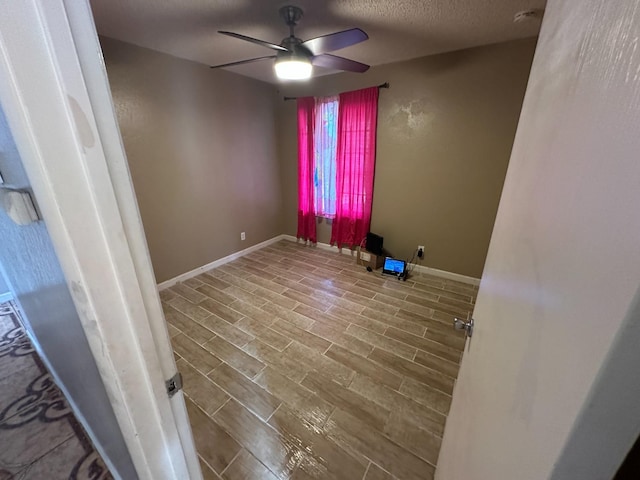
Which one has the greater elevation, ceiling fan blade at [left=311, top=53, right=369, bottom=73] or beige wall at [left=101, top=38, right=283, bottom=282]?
ceiling fan blade at [left=311, top=53, right=369, bottom=73]

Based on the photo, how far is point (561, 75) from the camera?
0.46m

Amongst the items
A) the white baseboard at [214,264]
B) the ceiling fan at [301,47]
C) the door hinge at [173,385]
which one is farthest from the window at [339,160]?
the door hinge at [173,385]

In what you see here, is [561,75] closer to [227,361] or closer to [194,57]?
A: [227,361]

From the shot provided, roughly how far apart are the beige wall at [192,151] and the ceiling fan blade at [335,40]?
1633 mm

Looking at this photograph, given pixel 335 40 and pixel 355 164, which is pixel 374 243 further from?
pixel 335 40

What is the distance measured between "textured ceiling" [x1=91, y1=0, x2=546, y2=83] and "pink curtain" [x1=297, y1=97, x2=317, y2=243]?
1.00 metres

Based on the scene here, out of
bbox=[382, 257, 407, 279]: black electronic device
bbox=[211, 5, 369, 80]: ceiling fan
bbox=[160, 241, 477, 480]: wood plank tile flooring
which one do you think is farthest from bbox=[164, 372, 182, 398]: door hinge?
bbox=[382, 257, 407, 279]: black electronic device

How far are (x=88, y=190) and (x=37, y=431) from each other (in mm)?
1799

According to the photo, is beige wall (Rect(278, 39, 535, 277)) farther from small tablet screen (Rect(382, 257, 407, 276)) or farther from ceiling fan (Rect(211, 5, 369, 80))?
ceiling fan (Rect(211, 5, 369, 80))

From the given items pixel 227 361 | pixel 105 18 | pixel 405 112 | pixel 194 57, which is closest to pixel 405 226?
pixel 405 112

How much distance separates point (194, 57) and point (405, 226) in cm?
301

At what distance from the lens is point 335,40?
1.65 m

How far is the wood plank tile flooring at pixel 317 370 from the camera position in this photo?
1252 millimetres

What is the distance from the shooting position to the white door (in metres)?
0.24
